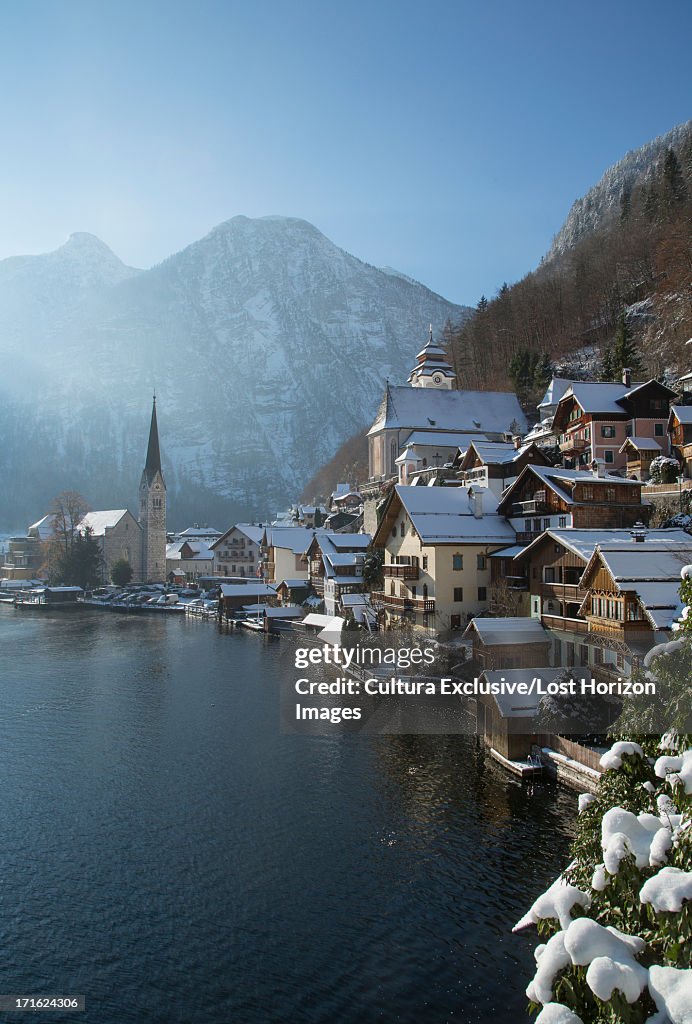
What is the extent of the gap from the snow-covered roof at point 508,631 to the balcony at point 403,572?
7024 millimetres

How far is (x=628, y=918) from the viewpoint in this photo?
18.1ft

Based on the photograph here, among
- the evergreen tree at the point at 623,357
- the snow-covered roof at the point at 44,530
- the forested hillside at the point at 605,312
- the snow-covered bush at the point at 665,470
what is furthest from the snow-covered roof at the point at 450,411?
the snow-covered roof at the point at 44,530

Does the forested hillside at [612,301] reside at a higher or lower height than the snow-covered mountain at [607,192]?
lower

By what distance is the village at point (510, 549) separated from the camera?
2244cm

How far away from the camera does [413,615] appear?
35.6 m

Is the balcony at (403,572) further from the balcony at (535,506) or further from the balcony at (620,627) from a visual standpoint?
the balcony at (620,627)

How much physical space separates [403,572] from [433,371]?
47.7 metres

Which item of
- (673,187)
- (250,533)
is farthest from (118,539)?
(673,187)

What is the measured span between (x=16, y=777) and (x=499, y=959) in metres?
17.4

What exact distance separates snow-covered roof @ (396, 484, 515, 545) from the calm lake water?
39.5ft

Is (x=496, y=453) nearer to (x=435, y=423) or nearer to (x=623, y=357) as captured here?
(x=623, y=357)

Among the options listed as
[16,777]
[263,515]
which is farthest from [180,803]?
[263,515]

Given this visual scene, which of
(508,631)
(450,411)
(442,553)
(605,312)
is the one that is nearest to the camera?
(508,631)

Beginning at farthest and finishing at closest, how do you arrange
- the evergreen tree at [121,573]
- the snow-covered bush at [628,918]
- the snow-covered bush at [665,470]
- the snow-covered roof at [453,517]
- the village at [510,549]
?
the evergreen tree at [121,573] < the snow-covered bush at [665,470] < the snow-covered roof at [453,517] < the village at [510,549] < the snow-covered bush at [628,918]
